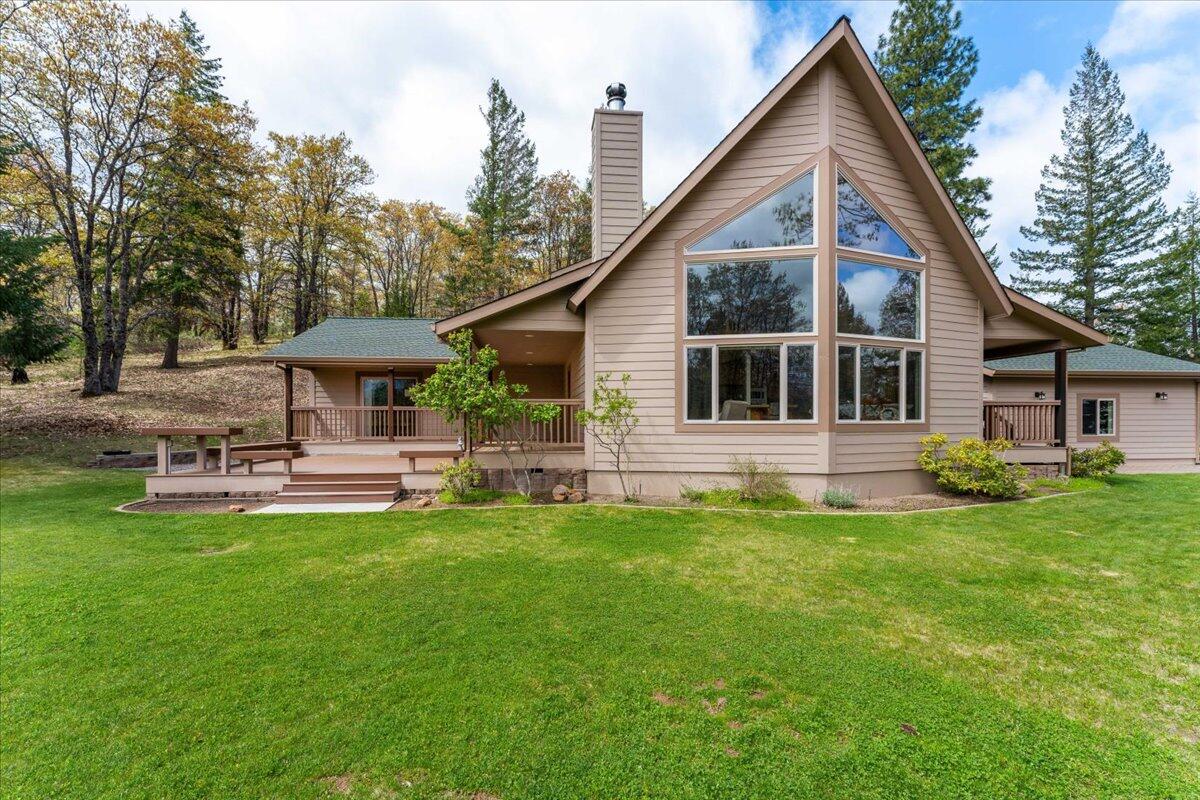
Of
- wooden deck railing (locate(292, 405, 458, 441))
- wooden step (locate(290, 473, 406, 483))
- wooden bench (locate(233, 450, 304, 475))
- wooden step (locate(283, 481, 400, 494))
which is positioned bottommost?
wooden step (locate(283, 481, 400, 494))

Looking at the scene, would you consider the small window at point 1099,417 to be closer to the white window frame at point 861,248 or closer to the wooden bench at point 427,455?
the white window frame at point 861,248

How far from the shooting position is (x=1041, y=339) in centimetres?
1001

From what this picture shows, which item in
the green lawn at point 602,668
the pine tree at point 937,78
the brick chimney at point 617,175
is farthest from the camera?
the pine tree at point 937,78

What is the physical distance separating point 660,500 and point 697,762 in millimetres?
5821

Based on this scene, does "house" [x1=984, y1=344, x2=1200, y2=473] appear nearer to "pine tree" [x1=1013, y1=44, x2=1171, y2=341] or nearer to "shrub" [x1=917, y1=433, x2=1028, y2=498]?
"shrub" [x1=917, y1=433, x2=1028, y2=498]

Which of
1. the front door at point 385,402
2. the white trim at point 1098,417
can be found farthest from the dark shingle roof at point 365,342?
the white trim at point 1098,417

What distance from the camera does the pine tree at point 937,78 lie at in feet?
65.9

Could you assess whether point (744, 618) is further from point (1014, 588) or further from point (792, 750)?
point (1014, 588)

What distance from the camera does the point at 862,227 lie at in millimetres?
7992

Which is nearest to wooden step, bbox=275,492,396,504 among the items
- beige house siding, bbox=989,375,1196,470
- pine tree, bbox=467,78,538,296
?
beige house siding, bbox=989,375,1196,470

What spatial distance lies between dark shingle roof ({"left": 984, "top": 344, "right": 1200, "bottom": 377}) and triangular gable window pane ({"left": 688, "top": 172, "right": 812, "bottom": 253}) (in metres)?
10.2

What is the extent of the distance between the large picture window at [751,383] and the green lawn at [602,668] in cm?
255

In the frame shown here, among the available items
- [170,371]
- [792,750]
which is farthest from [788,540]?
[170,371]

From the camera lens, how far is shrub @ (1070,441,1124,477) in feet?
33.7
